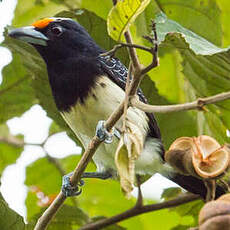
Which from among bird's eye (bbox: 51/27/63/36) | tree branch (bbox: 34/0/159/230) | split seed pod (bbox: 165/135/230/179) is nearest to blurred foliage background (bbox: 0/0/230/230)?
bird's eye (bbox: 51/27/63/36)

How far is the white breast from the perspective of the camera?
2941 mm

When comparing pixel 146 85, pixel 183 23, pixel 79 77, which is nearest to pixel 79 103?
pixel 79 77

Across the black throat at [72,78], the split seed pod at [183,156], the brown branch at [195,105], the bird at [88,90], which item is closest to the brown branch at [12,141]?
the bird at [88,90]

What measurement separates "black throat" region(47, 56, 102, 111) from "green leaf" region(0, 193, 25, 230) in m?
0.62

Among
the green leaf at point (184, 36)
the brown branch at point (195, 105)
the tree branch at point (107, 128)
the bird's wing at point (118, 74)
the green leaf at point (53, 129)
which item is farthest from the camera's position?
the green leaf at point (53, 129)

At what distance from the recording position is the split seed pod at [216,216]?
1486 mm

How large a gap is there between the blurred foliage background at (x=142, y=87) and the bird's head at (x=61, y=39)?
0.20 feet

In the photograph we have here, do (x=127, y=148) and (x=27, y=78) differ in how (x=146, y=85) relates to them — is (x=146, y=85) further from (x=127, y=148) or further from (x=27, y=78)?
(x=127, y=148)

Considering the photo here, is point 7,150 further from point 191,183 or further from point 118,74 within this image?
point 191,183

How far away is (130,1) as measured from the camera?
72.9 inches

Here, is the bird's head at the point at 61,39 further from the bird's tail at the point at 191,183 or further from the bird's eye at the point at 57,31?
the bird's tail at the point at 191,183

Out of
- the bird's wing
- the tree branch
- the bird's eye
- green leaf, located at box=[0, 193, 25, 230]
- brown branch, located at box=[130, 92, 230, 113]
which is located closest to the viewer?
brown branch, located at box=[130, 92, 230, 113]

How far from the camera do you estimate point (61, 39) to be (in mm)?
3199

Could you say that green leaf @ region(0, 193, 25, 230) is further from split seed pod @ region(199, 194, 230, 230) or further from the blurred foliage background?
split seed pod @ region(199, 194, 230, 230)
